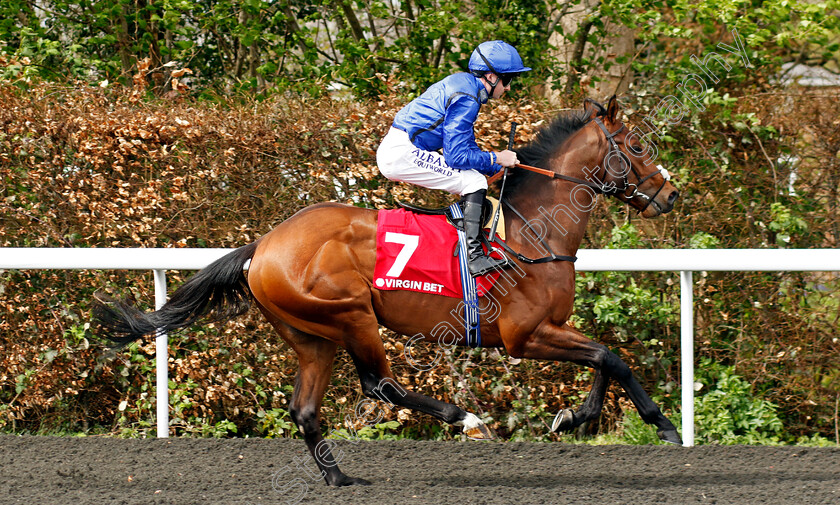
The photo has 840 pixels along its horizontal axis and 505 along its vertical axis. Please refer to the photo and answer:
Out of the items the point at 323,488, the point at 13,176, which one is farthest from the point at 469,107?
the point at 13,176

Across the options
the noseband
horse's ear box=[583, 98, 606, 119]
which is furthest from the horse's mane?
the noseband

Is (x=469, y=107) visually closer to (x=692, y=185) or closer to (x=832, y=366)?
(x=692, y=185)

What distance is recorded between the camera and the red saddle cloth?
3824mm

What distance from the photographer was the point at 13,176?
5320 millimetres

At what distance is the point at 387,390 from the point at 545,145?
4.49 feet

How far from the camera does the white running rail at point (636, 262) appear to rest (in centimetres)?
438

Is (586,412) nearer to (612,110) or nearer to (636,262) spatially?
(636,262)

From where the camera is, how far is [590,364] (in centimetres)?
385

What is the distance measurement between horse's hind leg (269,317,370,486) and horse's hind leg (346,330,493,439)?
18 centimetres

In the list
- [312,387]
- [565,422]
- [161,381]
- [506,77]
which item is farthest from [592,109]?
[161,381]

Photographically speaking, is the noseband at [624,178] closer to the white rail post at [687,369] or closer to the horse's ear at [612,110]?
the horse's ear at [612,110]

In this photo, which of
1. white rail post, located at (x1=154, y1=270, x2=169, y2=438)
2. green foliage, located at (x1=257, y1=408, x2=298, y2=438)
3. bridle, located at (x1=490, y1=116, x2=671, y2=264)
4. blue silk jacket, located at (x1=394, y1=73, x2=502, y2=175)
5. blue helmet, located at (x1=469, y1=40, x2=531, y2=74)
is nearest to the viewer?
blue silk jacket, located at (x1=394, y1=73, x2=502, y2=175)

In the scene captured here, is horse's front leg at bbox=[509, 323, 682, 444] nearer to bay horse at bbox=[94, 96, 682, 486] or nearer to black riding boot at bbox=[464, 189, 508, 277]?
bay horse at bbox=[94, 96, 682, 486]

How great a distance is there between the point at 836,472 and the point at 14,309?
180 inches
